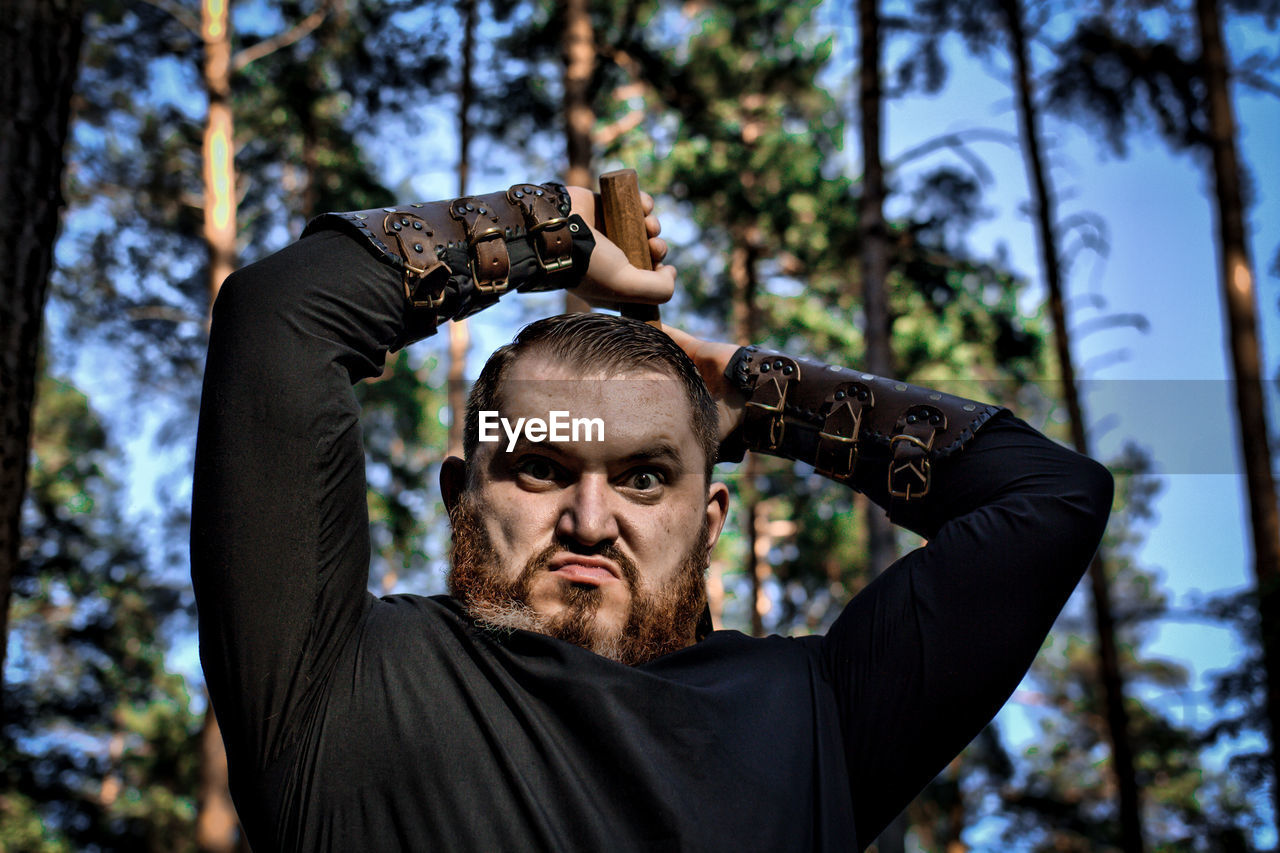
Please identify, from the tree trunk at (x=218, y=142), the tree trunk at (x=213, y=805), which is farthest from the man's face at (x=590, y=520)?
the tree trunk at (x=218, y=142)

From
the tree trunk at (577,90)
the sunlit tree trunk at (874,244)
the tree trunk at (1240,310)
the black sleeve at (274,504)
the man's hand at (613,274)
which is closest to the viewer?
the black sleeve at (274,504)

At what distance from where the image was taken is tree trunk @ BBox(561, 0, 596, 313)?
10945mm

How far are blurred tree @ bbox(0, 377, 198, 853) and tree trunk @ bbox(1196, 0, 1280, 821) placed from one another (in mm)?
15444

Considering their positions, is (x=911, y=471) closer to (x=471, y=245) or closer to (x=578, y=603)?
(x=578, y=603)

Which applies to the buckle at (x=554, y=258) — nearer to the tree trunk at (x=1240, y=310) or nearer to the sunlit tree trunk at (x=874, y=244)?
the sunlit tree trunk at (x=874, y=244)

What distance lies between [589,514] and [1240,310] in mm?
11655

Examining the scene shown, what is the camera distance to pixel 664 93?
50.8 feet

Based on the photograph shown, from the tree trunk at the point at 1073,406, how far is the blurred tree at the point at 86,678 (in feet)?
46.8

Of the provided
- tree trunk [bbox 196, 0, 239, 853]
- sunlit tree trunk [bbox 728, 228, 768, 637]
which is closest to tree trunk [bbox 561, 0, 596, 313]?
tree trunk [bbox 196, 0, 239, 853]

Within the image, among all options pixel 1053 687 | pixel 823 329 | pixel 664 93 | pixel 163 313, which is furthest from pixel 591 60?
pixel 1053 687

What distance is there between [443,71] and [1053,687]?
2220cm

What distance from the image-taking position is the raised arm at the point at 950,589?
178 centimetres

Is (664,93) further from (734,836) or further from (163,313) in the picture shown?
(734,836)

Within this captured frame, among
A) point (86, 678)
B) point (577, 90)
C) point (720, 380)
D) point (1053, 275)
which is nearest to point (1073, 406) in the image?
point (1053, 275)
